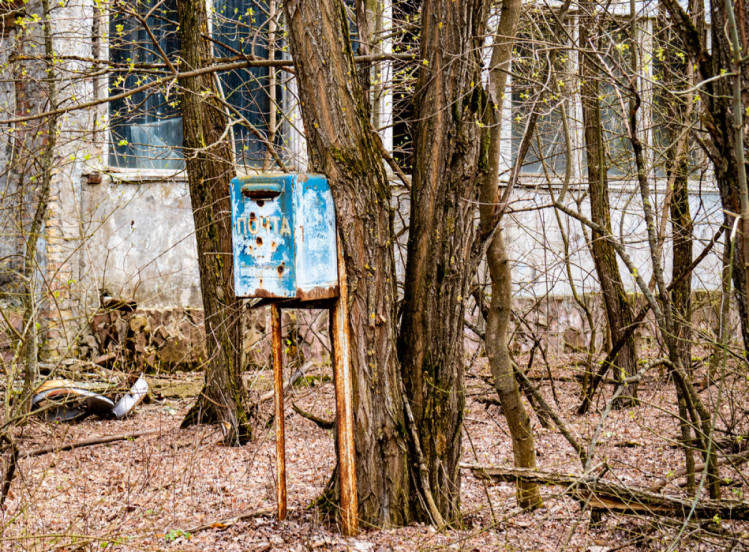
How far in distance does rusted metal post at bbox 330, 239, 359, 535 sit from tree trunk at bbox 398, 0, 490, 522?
1.21 ft

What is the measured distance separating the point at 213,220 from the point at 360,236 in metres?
3.08

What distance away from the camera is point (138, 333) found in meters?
9.33

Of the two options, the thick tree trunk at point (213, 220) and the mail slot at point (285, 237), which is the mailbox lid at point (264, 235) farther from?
the thick tree trunk at point (213, 220)

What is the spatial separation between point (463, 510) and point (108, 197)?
661 centimetres

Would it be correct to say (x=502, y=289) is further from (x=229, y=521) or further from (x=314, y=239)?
(x=229, y=521)

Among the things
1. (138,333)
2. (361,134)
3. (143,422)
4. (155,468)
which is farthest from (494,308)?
(138,333)

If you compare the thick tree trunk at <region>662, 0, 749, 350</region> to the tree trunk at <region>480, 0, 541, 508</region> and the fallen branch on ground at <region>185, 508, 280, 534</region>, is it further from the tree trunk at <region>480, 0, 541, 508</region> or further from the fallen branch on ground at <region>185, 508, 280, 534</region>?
the fallen branch on ground at <region>185, 508, 280, 534</region>

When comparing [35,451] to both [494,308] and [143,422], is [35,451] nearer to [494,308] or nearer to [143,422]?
[143,422]

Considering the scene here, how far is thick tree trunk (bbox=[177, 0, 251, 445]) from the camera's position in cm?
682

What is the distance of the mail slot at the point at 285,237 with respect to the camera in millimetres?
3879

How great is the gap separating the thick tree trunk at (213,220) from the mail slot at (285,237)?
2.76 metres

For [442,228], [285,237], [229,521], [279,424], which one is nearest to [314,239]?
[285,237]

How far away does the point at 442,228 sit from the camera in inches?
164

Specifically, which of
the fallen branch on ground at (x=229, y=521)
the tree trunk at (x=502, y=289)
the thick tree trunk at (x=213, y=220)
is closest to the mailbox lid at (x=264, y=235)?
the tree trunk at (x=502, y=289)
